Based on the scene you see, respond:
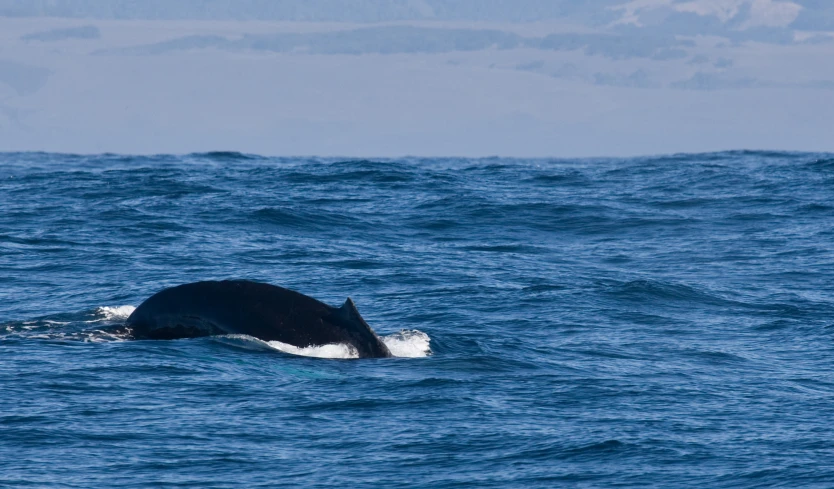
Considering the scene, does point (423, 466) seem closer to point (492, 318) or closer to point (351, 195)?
point (492, 318)

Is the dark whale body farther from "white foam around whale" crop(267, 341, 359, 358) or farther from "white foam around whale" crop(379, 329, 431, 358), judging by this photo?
"white foam around whale" crop(379, 329, 431, 358)

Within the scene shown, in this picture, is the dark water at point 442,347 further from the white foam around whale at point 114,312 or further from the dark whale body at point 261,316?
the dark whale body at point 261,316

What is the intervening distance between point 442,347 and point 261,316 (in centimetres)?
314

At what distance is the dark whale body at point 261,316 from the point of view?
1606 centimetres

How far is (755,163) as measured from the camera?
60.7 metres

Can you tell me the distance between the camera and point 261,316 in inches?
638

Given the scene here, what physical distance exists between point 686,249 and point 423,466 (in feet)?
67.1

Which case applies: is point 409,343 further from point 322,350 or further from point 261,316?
point 261,316

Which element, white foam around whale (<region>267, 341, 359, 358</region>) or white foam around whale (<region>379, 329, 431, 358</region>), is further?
white foam around whale (<region>379, 329, 431, 358</region>)

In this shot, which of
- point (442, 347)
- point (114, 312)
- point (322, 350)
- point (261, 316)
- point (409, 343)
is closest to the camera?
point (322, 350)

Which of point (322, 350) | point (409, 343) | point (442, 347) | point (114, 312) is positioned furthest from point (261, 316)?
point (114, 312)

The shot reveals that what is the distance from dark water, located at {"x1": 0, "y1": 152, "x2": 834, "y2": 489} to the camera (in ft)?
40.0

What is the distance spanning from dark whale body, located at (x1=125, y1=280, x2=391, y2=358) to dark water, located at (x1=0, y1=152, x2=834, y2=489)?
0.26 metres

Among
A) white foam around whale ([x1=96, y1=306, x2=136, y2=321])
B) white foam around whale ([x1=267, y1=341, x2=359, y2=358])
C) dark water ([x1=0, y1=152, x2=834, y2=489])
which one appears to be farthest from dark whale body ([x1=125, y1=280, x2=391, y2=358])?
white foam around whale ([x1=96, y1=306, x2=136, y2=321])
